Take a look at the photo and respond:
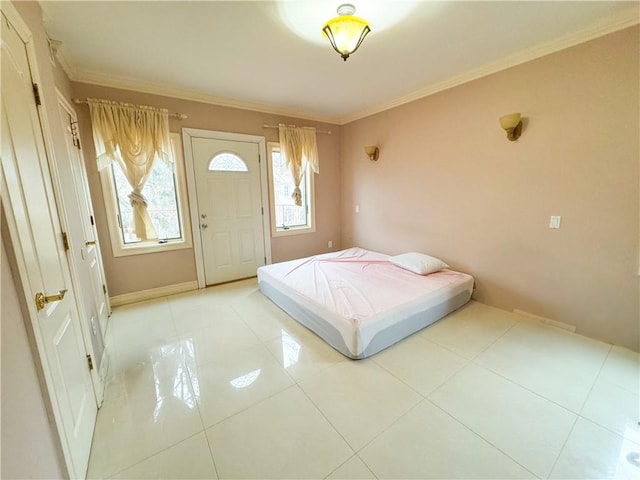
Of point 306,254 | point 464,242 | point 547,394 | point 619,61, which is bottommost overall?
point 547,394

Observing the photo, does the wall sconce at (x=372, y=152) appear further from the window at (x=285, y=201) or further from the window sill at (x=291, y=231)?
the window sill at (x=291, y=231)

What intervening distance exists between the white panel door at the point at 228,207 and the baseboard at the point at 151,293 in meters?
0.26

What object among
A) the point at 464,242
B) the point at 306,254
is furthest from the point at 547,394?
the point at 306,254

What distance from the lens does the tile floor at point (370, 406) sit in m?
1.30

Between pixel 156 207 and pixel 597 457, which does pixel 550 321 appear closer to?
pixel 597 457

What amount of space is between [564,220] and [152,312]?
14.0ft

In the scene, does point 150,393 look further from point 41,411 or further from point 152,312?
point 152,312

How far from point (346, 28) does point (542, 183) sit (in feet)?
7.28

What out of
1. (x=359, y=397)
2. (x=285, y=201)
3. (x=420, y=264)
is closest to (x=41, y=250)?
(x=359, y=397)

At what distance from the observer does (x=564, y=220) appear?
7.68 ft

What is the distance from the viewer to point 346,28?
1.77m

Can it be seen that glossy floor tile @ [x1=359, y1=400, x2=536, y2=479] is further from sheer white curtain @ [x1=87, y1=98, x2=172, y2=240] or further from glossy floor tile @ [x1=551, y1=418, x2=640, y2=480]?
sheer white curtain @ [x1=87, y1=98, x2=172, y2=240]

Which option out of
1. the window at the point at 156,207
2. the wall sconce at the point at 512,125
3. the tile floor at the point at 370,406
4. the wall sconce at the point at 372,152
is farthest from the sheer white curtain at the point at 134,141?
the wall sconce at the point at 512,125

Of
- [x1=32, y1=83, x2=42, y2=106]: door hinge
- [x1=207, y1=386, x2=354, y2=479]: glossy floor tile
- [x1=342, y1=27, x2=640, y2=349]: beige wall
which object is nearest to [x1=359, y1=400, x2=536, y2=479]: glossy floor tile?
[x1=207, y1=386, x2=354, y2=479]: glossy floor tile
